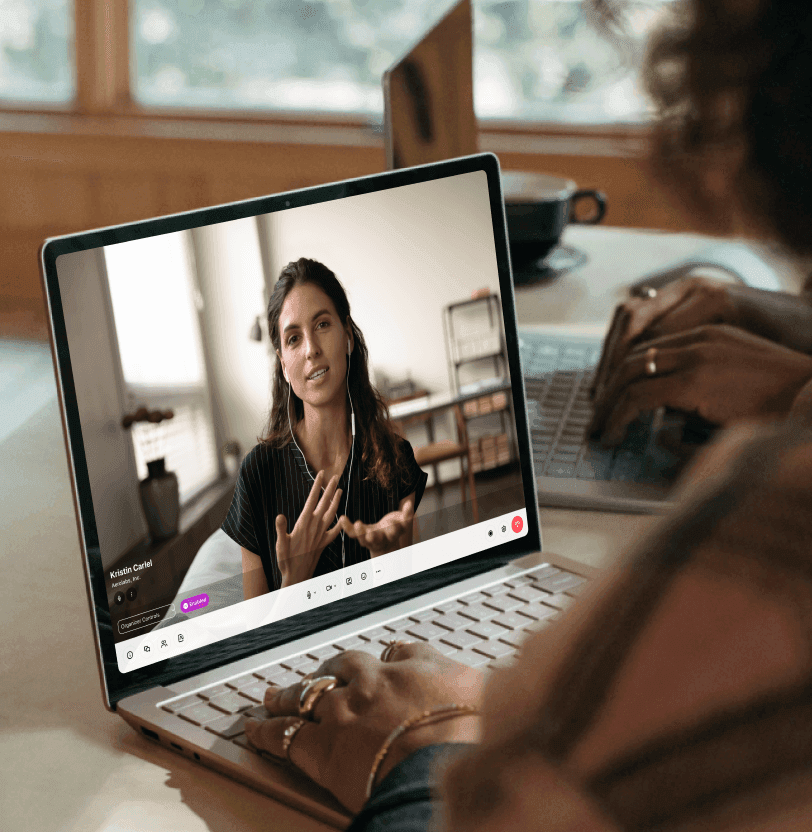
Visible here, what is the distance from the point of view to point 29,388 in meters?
1.31

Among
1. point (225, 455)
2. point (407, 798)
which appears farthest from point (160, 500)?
point (407, 798)

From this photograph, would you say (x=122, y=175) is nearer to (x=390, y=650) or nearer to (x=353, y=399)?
(x=353, y=399)

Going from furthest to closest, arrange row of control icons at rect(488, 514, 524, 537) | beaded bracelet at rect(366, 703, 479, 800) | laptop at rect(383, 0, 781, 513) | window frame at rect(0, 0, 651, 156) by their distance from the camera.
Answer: window frame at rect(0, 0, 651, 156) → laptop at rect(383, 0, 781, 513) → row of control icons at rect(488, 514, 524, 537) → beaded bracelet at rect(366, 703, 479, 800)

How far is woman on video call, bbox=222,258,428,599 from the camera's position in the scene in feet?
2.25

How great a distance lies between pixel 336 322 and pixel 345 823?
1.16ft

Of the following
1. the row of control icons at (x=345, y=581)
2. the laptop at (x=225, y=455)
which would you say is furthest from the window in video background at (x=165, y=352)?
the row of control icons at (x=345, y=581)

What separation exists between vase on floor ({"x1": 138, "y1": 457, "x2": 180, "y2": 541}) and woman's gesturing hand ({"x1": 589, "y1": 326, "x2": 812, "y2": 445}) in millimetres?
513

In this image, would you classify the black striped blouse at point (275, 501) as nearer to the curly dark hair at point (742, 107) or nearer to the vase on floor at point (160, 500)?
the vase on floor at point (160, 500)

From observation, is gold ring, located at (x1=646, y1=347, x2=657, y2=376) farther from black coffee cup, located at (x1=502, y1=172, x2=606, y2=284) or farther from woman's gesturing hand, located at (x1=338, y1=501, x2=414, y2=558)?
woman's gesturing hand, located at (x1=338, y1=501, x2=414, y2=558)

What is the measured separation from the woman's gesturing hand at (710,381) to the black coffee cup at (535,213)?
167 mm

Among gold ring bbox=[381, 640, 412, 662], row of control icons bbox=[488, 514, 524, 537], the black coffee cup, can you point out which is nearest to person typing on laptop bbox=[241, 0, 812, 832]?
gold ring bbox=[381, 640, 412, 662]

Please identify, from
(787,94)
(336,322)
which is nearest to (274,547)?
(336,322)

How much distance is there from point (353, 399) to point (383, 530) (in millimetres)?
106

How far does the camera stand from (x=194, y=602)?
25.9 inches
